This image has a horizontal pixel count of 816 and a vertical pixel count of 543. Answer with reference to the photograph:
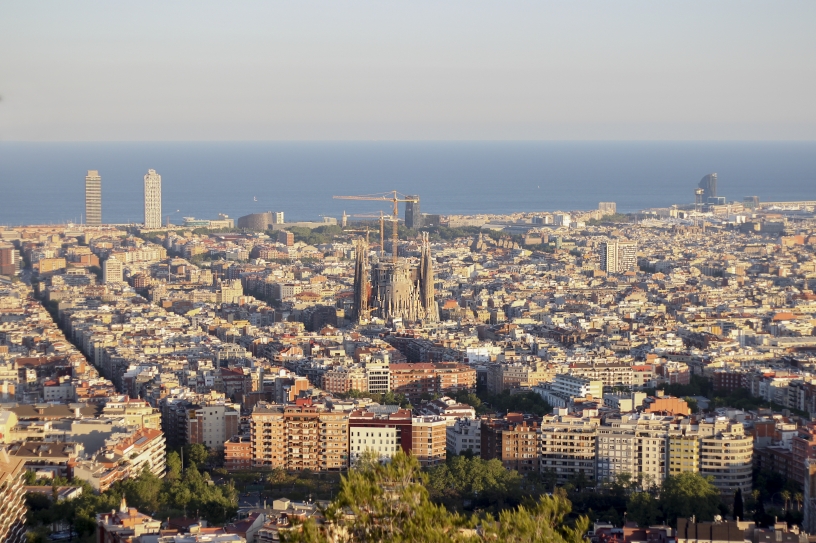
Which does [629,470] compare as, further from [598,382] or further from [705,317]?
[705,317]

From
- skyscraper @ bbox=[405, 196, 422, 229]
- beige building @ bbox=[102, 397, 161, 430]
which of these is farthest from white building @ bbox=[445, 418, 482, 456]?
skyscraper @ bbox=[405, 196, 422, 229]

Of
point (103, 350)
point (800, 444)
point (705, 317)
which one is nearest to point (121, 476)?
point (800, 444)

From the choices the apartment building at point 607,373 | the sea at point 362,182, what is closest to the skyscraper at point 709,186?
the sea at point 362,182

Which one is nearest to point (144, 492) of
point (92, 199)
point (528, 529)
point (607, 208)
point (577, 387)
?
point (577, 387)

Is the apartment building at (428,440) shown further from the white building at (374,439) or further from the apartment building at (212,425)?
the apartment building at (212,425)

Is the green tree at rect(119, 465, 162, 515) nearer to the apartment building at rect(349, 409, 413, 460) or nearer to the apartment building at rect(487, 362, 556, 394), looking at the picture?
the apartment building at rect(349, 409, 413, 460)
